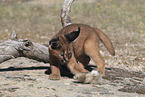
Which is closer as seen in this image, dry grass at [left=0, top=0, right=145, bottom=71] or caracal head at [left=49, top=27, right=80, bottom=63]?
caracal head at [left=49, top=27, right=80, bottom=63]

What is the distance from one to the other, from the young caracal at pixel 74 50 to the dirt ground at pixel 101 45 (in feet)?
1.05

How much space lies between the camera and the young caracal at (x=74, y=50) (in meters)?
6.01

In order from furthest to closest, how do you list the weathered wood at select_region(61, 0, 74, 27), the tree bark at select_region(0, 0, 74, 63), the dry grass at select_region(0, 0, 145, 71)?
1. the dry grass at select_region(0, 0, 145, 71)
2. the weathered wood at select_region(61, 0, 74, 27)
3. the tree bark at select_region(0, 0, 74, 63)

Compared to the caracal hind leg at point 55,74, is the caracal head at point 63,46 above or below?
above

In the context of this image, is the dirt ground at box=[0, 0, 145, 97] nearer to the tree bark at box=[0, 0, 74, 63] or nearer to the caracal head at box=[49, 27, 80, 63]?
the tree bark at box=[0, 0, 74, 63]

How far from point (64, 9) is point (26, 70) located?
8.98ft

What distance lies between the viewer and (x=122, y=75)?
7199 millimetres

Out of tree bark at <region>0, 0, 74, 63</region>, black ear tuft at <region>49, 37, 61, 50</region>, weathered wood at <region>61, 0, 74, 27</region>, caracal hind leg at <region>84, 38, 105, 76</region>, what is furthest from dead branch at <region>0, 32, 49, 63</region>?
weathered wood at <region>61, 0, 74, 27</region>

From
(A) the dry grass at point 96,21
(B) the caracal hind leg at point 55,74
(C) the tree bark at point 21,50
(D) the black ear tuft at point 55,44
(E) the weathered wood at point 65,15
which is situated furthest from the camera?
(A) the dry grass at point 96,21

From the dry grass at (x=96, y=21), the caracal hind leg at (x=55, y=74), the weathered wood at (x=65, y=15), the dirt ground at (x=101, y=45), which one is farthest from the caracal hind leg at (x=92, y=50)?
the weathered wood at (x=65, y=15)

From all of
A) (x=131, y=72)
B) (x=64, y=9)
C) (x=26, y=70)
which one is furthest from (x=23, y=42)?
(x=131, y=72)

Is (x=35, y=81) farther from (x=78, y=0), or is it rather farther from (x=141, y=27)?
(x=78, y=0)

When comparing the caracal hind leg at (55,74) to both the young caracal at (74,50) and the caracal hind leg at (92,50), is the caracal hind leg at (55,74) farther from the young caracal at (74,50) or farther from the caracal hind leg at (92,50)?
the caracal hind leg at (92,50)

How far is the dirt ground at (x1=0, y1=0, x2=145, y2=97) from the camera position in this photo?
18.5 ft
